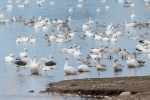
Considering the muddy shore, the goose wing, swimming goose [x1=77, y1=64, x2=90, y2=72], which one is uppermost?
the goose wing

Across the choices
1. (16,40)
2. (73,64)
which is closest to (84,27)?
(16,40)

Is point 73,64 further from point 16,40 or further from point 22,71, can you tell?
point 16,40

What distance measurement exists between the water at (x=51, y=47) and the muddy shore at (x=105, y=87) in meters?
0.55

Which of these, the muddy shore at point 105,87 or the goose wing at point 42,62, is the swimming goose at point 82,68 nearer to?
the goose wing at point 42,62

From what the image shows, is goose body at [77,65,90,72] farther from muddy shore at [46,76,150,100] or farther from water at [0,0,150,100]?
muddy shore at [46,76,150,100]

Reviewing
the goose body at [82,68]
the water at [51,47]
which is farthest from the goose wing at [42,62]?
the goose body at [82,68]

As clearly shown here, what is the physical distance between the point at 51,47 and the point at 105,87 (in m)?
16.3

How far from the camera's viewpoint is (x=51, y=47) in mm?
34375

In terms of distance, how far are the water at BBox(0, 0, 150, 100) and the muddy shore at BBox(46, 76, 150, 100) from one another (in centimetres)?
55

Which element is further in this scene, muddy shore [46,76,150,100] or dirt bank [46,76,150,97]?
dirt bank [46,76,150,97]

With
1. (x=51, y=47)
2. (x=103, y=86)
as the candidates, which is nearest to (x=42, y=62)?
(x=103, y=86)

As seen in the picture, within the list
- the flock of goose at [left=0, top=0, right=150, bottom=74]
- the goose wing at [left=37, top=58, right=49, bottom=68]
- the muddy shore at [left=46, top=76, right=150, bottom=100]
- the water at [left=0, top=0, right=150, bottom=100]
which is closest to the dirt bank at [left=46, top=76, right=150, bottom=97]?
the muddy shore at [left=46, top=76, right=150, bottom=100]

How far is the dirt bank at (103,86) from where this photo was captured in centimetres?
1772

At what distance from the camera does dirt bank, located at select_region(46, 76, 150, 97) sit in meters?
17.7
